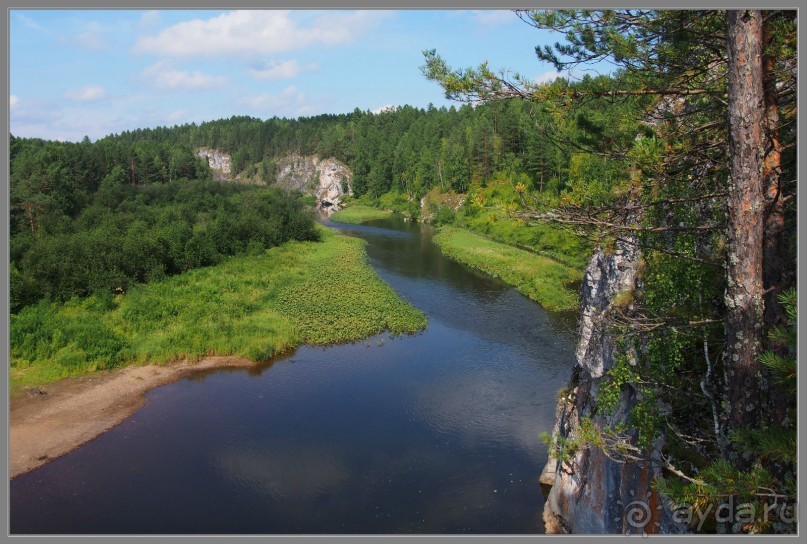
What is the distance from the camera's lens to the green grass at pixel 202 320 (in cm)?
2817

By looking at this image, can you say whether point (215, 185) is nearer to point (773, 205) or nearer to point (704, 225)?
point (704, 225)

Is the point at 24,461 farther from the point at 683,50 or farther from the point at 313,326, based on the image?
the point at 683,50

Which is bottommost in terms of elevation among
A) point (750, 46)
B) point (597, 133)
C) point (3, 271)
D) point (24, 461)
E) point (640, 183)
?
point (24, 461)

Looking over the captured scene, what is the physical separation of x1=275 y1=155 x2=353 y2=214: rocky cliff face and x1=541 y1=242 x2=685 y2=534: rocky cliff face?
102440 mm

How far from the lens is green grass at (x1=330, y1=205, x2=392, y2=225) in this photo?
92956 millimetres

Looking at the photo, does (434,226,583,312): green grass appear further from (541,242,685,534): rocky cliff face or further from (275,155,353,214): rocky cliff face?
(275,155,353,214): rocky cliff face

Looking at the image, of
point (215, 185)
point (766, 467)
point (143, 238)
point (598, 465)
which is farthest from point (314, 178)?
point (766, 467)

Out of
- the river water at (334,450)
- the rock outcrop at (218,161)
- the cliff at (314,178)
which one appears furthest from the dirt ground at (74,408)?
the rock outcrop at (218,161)

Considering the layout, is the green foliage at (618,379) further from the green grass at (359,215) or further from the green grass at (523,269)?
the green grass at (359,215)

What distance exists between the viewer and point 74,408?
2377cm

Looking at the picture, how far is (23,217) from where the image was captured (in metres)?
46.7

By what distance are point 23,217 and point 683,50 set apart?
175ft

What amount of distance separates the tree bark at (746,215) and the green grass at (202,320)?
84.5ft

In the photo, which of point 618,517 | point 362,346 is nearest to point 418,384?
point 362,346
